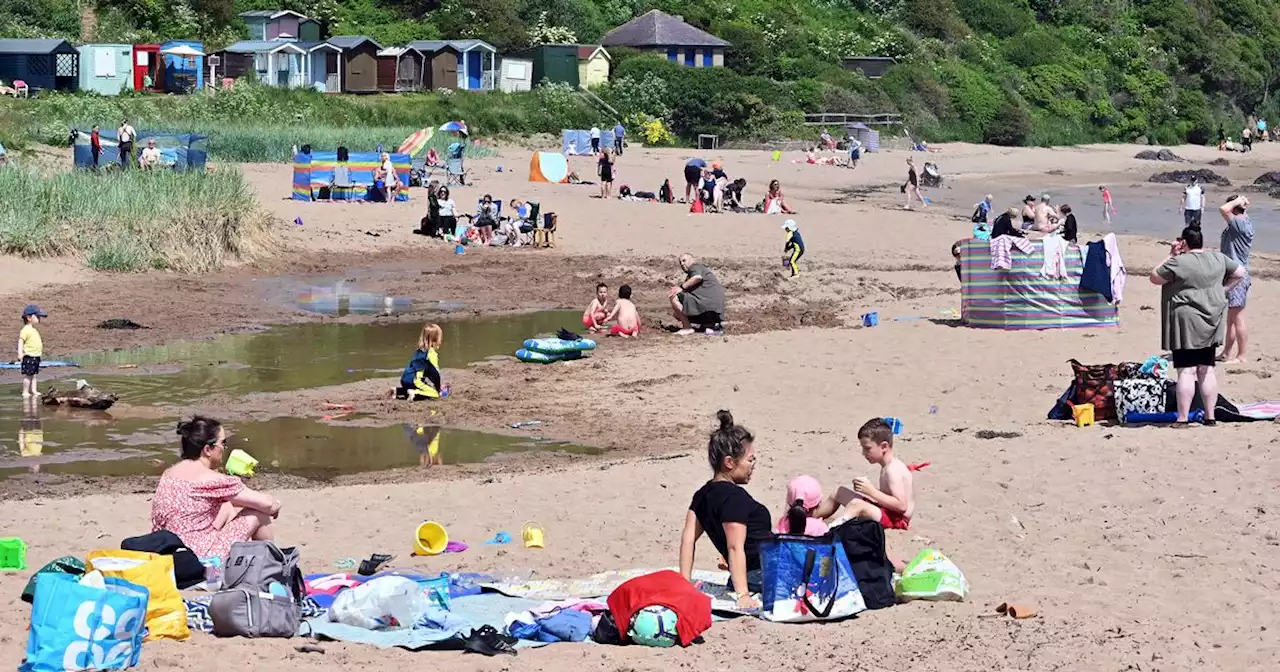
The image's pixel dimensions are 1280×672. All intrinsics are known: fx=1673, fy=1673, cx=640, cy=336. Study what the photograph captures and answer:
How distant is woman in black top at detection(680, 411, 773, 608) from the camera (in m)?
8.17

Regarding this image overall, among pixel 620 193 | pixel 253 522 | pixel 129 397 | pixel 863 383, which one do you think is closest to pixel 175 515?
pixel 253 522

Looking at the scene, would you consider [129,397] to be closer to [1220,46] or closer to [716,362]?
[716,362]

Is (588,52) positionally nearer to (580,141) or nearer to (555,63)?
(555,63)

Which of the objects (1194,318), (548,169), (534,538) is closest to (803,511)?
(534,538)

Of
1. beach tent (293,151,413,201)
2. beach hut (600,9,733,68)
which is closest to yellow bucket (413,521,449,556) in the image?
beach tent (293,151,413,201)

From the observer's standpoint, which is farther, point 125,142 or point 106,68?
point 106,68

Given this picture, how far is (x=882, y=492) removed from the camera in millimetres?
9336

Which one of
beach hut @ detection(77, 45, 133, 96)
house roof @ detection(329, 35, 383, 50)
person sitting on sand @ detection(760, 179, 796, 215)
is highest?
house roof @ detection(329, 35, 383, 50)

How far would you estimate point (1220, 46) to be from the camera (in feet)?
268

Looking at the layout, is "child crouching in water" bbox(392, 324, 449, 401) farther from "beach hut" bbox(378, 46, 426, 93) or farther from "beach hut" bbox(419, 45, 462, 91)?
"beach hut" bbox(419, 45, 462, 91)

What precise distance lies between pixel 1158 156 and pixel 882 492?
184ft

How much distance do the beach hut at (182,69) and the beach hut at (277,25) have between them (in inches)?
221

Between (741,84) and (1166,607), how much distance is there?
167 ft

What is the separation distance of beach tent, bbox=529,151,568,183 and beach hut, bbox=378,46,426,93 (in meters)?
20.4
